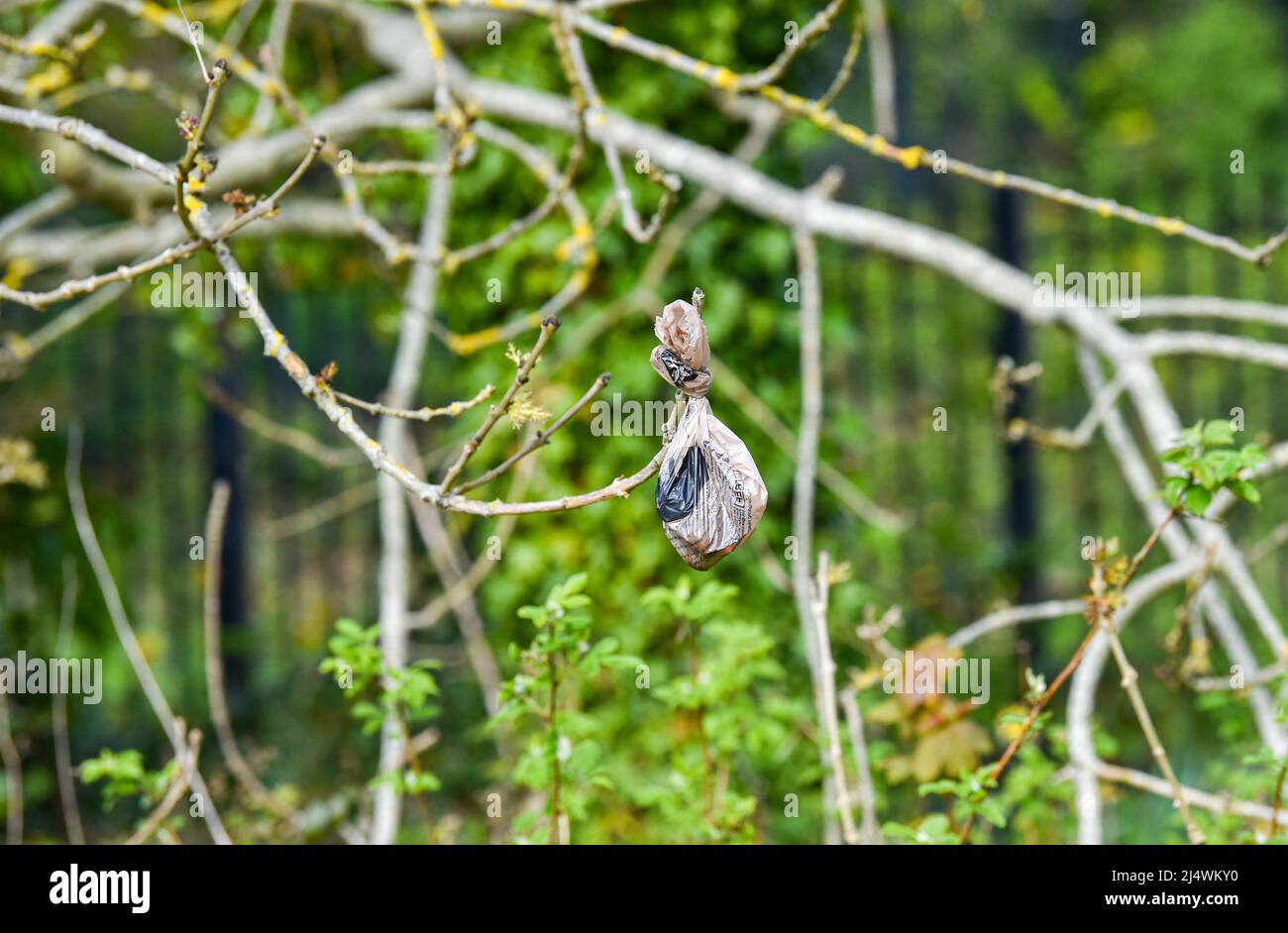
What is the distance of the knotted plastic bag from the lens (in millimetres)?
1108

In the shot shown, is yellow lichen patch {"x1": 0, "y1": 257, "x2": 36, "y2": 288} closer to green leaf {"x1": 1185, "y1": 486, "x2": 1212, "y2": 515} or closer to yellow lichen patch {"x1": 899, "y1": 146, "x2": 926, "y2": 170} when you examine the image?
yellow lichen patch {"x1": 899, "y1": 146, "x2": 926, "y2": 170}

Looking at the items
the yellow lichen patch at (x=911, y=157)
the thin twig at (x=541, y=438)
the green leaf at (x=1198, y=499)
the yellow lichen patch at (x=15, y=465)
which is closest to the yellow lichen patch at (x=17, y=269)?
the yellow lichen patch at (x=15, y=465)

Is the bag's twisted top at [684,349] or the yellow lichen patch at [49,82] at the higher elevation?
the yellow lichen patch at [49,82]

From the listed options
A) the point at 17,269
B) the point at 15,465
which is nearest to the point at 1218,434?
the point at 15,465

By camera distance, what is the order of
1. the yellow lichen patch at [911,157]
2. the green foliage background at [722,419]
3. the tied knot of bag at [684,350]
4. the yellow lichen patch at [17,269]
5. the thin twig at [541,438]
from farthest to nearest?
the yellow lichen patch at [17,269] < the green foliage background at [722,419] < the yellow lichen patch at [911,157] < the thin twig at [541,438] < the tied knot of bag at [684,350]

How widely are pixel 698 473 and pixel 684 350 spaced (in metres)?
0.12

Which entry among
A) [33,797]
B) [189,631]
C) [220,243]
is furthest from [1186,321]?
[220,243]

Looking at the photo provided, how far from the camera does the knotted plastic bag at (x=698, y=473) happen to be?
3.64ft

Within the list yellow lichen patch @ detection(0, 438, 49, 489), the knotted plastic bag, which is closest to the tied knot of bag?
the knotted plastic bag

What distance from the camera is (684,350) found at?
43.6 inches

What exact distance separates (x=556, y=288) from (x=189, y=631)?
383 cm

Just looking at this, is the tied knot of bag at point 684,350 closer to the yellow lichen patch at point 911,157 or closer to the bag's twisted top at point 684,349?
the bag's twisted top at point 684,349

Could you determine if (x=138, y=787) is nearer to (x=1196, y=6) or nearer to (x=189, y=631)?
(x=189, y=631)

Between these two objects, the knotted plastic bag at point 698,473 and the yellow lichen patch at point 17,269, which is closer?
the knotted plastic bag at point 698,473
